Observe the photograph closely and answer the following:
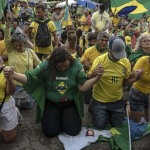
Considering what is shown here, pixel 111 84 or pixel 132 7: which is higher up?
pixel 132 7

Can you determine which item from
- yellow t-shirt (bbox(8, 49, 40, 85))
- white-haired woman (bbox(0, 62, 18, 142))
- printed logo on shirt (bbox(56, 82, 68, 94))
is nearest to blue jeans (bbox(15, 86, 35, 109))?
yellow t-shirt (bbox(8, 49, 40, 85))

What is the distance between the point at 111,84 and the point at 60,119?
2.93 ft

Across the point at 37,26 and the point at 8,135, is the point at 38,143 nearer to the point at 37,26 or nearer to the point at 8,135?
the point at 8,135

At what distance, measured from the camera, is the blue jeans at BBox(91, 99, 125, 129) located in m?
4.63

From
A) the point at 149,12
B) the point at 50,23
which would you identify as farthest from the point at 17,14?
the point at 149,12

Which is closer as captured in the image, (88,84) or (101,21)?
(88,84)

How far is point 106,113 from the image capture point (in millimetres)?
4711

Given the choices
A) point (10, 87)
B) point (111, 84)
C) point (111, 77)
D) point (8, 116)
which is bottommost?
point (8, 116)

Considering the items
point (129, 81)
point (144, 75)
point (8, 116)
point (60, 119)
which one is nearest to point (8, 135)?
point (8, 116)

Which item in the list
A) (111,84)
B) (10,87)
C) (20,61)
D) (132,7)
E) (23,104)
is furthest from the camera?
(132,7)

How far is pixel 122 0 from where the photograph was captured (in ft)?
21.2

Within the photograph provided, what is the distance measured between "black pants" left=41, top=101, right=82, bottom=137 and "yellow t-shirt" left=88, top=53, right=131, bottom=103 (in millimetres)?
516

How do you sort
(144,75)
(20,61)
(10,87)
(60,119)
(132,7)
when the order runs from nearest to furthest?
(10,87) < (60,119) < (144,75) < (20,61) < (132,7)

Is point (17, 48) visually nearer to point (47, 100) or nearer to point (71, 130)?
point (47, 100)
